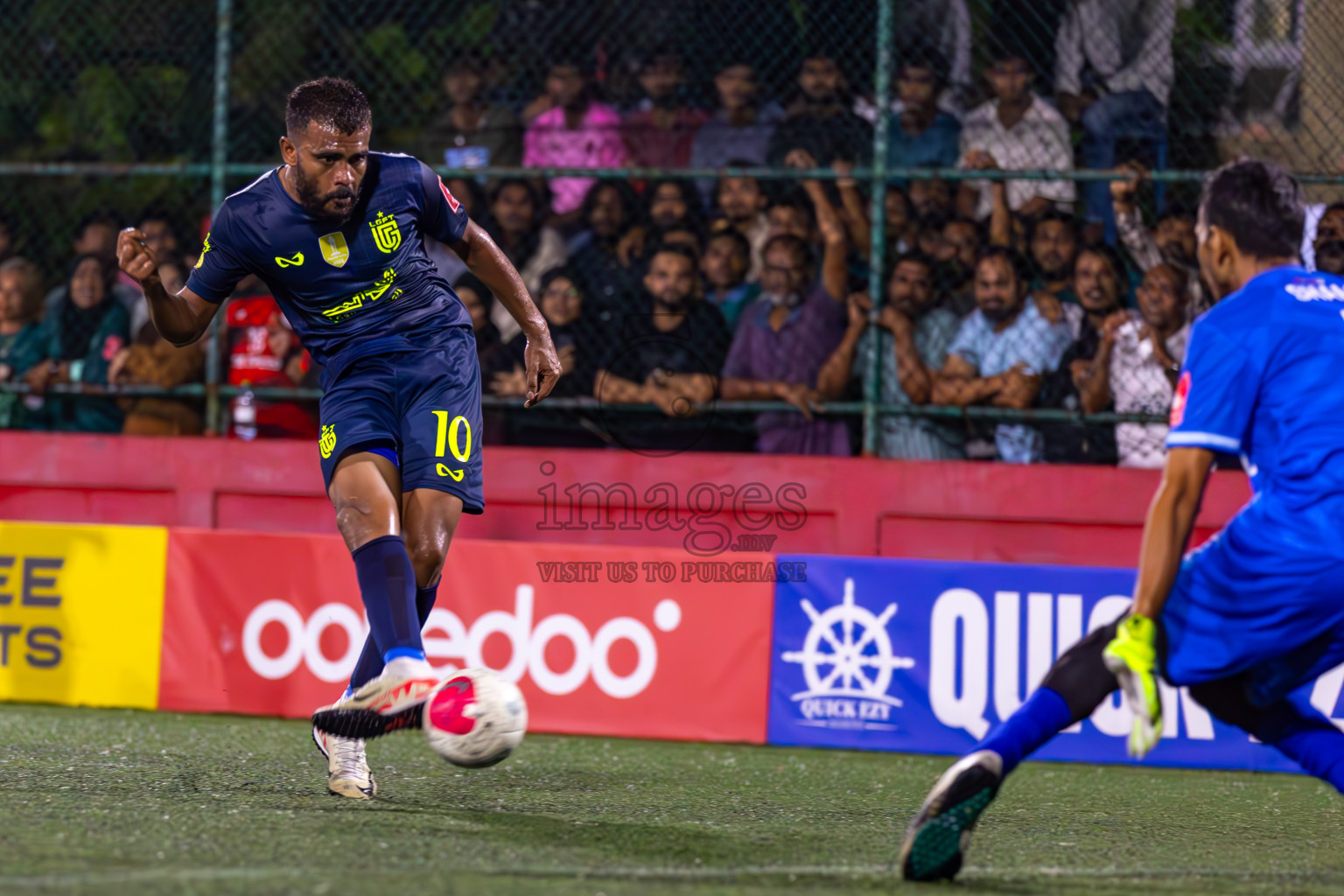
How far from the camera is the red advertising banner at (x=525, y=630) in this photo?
20.5ft

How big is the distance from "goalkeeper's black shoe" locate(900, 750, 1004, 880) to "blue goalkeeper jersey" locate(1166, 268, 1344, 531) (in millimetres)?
795

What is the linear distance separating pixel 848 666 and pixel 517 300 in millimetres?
2475

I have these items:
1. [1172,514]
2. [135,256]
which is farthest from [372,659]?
[1172,514]

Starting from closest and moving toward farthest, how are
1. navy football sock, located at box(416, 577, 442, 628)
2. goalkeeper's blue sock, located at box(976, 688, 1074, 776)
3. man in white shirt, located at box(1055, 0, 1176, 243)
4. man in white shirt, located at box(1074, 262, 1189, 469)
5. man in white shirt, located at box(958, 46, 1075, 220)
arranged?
goalkeeper's blue sock, located at box(976, 688, 1074, 776) → navy football sock, located at box(416, 577, 442, 628) → man in white shirt, located at box(1074, 262, 1189, 469) → man in white shirt, located at box(1055, 0, 1176, 243) → man in white shirt, located at box(958, 46, 1075, 220)

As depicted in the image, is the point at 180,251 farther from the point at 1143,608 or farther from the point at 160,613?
the point at 1143,608

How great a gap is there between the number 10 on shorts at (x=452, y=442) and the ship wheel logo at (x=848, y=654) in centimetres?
243

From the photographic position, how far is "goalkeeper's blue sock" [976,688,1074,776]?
3.17 metres

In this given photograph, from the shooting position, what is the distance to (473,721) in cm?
340

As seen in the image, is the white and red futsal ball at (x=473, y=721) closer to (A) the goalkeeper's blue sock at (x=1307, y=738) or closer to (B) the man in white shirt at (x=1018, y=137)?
(A) the goalkeeper's blue sock at (x=1307, y=738)

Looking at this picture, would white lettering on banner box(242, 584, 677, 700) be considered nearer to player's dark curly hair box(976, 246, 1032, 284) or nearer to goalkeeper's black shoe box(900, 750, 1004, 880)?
player's dark curly hair box(976, 246, 1032, 284)

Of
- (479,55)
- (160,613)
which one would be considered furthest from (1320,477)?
(479,55)

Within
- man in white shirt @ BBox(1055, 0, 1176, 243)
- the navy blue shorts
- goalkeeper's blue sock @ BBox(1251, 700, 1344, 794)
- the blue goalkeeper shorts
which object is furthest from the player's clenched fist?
man in white shirt @ BBox(1055, 0, 1176, 243)

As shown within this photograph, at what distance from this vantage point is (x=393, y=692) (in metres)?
3.57

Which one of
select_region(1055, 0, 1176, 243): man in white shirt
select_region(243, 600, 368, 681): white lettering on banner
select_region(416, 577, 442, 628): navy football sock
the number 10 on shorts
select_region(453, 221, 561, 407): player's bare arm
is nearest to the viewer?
the number 10 on shorts
